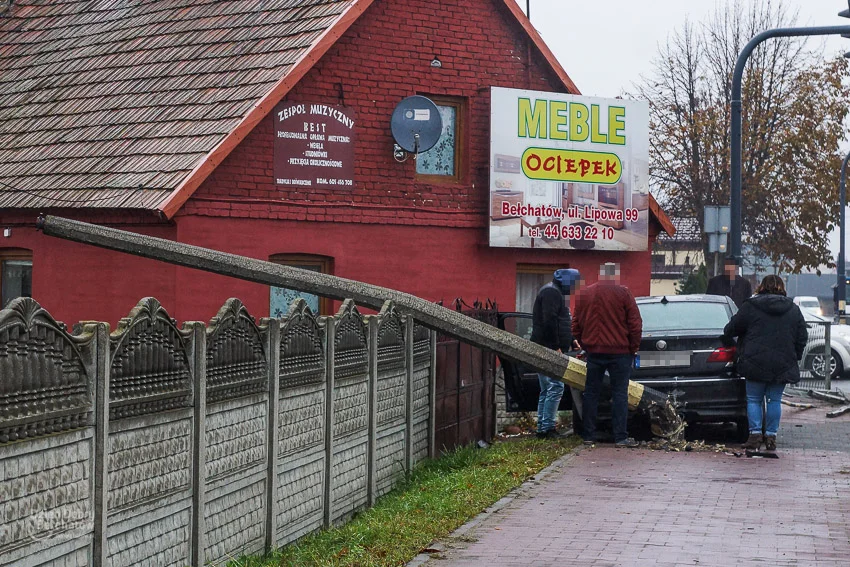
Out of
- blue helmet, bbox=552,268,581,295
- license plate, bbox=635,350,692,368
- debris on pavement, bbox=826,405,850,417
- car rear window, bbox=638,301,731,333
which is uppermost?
blue helmet, bbox=552,268,581,295

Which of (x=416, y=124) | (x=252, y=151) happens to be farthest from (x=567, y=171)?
(x=252, y=151)

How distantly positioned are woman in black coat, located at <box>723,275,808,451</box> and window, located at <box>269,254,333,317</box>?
7.55m

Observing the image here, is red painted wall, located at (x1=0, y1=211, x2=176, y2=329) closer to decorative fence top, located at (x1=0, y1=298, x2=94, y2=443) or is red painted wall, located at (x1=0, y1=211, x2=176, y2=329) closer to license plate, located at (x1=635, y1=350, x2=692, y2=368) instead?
license plate, located at (x1=635, y1=350, x2=692, y2=368)

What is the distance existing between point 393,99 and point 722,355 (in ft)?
26.4

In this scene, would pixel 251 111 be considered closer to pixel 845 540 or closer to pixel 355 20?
pixel 355 20

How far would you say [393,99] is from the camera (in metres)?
20.3

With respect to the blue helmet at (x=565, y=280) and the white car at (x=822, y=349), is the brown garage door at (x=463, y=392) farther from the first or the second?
the white car at (x=822, y=349)

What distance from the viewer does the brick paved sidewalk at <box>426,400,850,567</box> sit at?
798 cm

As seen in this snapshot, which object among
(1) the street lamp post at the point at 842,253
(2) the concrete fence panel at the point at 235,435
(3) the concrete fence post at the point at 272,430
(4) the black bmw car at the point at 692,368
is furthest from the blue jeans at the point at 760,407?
(1) the street lamp post at the point at 842,253

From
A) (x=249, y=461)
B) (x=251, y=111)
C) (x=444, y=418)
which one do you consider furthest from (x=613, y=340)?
(x=251, y=111)

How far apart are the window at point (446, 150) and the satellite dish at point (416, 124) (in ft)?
1.60

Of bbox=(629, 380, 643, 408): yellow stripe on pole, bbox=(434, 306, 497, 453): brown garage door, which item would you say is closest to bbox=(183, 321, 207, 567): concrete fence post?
bbox=(434, 306, 497, 453): brown garage door

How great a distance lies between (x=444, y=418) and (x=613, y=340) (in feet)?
5.87

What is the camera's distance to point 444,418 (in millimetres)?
12812
